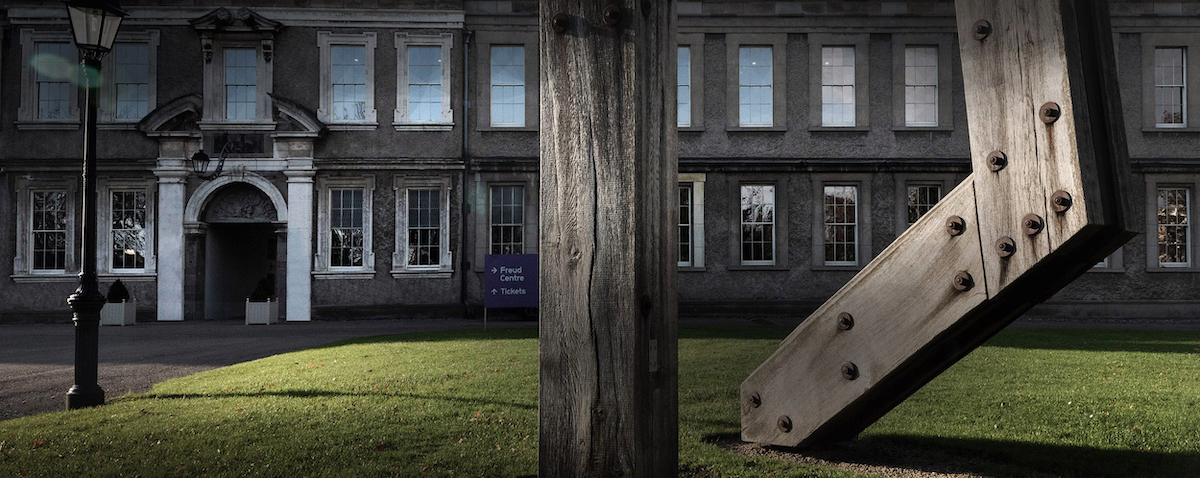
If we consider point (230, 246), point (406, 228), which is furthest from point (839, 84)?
point (230, 246)

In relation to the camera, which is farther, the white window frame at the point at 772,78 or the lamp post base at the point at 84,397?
the white window frame at the point at 772,78

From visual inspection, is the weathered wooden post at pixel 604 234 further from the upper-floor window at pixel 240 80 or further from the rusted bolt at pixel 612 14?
the upper-floor window at pixel 240 80

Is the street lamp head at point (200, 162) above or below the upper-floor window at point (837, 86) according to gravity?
below

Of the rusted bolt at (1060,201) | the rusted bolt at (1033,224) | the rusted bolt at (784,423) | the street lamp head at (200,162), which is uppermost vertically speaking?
the street lamp head at (200,162)

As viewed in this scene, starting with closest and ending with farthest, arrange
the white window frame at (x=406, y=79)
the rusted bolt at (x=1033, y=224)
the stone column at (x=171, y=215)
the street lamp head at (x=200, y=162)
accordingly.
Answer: the rusted bolt at (x=1033, y=224)
the street lamp head at (x=200, y=162)
the stone column at (x=171, y=215)
the white window frame at (x=406, y=79)

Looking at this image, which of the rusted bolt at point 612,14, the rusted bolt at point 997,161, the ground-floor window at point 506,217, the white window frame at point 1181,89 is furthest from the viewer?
the white window frame at point 1181,89

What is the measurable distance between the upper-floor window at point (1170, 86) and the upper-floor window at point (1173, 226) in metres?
1.94

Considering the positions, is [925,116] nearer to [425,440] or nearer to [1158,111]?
[1158,111]

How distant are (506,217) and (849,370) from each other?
18795 millimetres

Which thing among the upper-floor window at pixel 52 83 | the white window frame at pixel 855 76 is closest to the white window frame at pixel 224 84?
the upper-floor window at pixel 52 83

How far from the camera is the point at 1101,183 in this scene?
2.24 meters

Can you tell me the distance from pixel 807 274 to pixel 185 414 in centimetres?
1749

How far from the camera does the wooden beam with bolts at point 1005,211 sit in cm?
224

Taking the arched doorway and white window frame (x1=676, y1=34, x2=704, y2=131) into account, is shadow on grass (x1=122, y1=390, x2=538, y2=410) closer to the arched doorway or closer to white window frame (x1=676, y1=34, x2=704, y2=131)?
the arched doorway
